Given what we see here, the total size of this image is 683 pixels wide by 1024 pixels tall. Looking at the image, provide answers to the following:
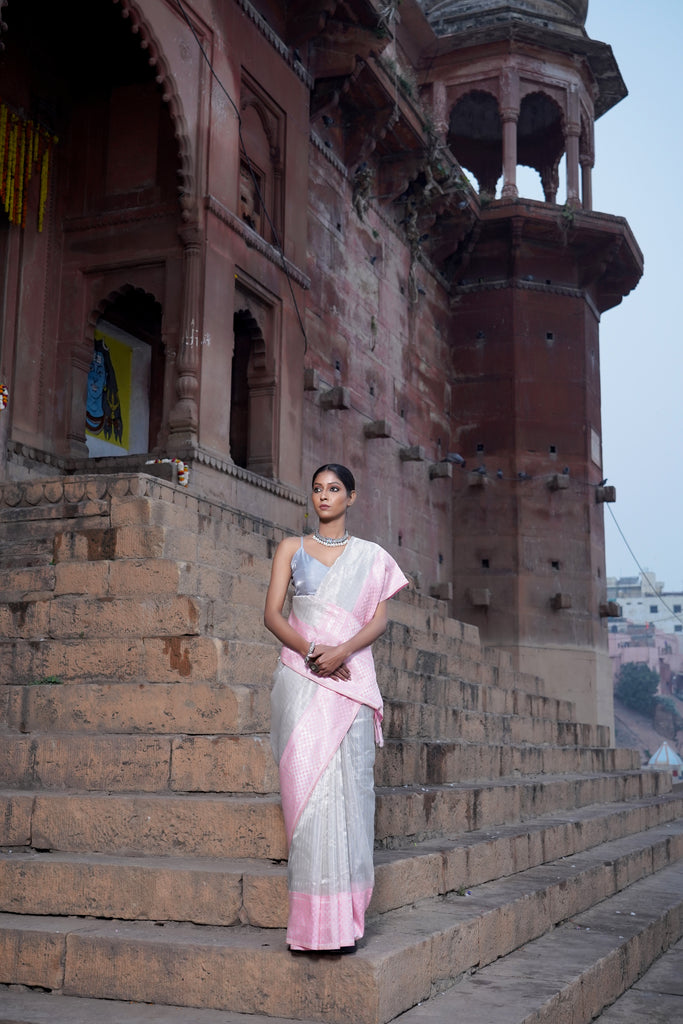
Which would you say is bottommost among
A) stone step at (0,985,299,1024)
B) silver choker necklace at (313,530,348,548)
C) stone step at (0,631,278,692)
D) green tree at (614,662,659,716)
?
stone step at (0,985,299,1024)

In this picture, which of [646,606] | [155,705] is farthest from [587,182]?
[646,606]

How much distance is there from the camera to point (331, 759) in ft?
9.99

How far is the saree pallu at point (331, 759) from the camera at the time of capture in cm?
296

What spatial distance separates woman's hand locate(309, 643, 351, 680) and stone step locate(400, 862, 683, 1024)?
96 centimetres

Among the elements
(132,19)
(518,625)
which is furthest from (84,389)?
(518,625)

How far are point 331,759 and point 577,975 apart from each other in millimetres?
1396

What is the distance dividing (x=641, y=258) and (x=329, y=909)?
57.6 ft

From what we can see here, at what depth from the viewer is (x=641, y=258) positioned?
1886 centimetres

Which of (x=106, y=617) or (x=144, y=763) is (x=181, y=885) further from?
(x=106, y=617)

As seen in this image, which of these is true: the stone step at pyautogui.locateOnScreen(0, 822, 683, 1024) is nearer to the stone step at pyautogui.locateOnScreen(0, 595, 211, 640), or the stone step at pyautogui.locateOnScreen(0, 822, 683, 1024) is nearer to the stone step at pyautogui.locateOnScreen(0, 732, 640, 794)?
the stone step at pyautogui.locateOnScreen(0, 732, 640, 794)

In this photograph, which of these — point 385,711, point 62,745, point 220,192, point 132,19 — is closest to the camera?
point 62,745

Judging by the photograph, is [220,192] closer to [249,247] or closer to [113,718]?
[249,247]

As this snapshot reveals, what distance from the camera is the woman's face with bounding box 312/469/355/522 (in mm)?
3328

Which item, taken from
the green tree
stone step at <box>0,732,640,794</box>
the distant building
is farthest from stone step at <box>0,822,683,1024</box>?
the distant building
